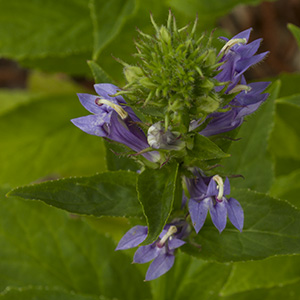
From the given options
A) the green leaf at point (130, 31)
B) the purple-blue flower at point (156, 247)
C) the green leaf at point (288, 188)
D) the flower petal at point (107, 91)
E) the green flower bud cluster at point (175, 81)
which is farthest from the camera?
the green leaf at point (130, 31)

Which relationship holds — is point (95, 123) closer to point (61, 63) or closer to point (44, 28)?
point (44, 28)

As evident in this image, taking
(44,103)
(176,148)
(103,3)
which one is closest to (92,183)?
(176,148)

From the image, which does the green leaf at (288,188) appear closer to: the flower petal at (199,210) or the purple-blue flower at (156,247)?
the purple-blue flower at (156,247)

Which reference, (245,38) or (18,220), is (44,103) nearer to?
(18,220)

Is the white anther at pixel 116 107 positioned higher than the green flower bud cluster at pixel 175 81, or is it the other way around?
the green flower bud cluster at pixel 175 81

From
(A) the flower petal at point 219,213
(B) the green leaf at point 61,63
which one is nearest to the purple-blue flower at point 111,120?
(A) the flower petal at point 219,213

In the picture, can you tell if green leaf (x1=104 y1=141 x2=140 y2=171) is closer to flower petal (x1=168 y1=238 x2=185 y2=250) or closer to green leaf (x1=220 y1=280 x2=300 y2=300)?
flower petal (x1=168 y1=238 x2=185 y2=250)
